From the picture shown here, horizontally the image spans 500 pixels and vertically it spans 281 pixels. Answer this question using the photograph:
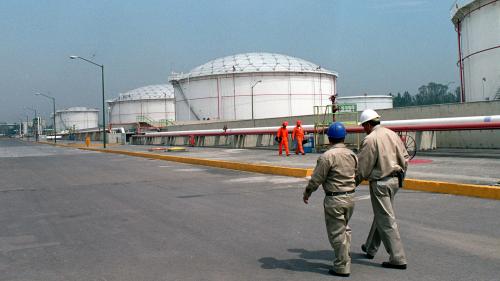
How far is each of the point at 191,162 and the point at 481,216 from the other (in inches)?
586

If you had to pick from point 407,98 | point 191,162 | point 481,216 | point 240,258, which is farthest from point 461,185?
point 407,98

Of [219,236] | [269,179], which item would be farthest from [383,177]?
[269,179]

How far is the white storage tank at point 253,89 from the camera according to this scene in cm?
6166

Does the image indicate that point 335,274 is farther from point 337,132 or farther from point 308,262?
point 337,132

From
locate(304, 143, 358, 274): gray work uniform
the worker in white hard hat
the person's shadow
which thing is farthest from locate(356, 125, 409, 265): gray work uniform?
the person's shadow

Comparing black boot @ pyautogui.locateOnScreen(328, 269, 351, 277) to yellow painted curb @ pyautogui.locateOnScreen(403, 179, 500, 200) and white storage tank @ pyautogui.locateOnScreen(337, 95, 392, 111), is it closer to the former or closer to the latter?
yellow painted curb @ pyautogui.locateOnScreen(403, 179, 500, 200)

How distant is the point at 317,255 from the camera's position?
5172 mm

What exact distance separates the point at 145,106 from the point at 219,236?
93779 mm

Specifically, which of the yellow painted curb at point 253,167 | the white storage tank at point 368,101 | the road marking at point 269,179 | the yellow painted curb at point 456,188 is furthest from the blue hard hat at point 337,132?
the white storage tank at point 368,101

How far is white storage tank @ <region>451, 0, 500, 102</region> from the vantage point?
1140 inches

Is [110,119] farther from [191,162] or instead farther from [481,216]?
[481,216]

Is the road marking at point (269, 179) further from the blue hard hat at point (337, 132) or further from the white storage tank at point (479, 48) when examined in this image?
the white storage tank at point (479, 48)

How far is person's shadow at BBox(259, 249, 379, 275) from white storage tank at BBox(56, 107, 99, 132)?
156189mm

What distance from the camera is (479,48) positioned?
30281mm
